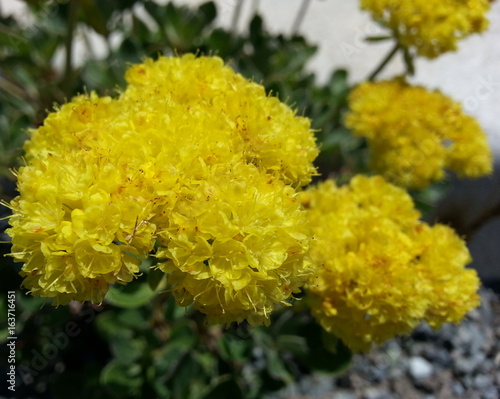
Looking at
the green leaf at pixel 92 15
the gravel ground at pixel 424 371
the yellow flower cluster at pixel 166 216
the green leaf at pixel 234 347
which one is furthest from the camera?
the gravel ground at pixel 424 371

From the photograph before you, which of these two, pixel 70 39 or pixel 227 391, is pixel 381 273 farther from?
pixel 70 39

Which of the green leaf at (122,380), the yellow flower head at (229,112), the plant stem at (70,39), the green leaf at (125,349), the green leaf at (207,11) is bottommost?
the green leaf at (122,380)

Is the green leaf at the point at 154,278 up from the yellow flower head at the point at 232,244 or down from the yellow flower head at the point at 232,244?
down

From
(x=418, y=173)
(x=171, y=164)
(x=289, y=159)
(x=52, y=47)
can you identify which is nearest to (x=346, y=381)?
(x=418, y=173)

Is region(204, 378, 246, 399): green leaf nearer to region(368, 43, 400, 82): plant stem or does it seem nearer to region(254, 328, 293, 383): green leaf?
region(254, 328, 293, 383): green leaf

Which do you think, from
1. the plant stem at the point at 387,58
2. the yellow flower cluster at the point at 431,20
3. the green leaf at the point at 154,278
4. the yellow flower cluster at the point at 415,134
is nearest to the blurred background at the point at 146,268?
the green leaf at the point at 154,278

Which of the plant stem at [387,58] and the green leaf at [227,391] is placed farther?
the plant stem at [387,58]

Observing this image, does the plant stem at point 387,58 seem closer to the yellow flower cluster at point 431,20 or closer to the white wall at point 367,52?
the yellow flower cluster at point 431,20

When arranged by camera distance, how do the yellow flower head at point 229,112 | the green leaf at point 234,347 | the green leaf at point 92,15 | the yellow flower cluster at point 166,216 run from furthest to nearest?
the green leaf at point 92,15 < the green leaf at point 234,347 < the yellow flower head at point 229,112 < the yellow flower cluster at point 166,216
